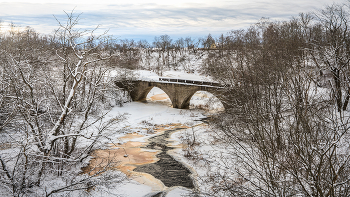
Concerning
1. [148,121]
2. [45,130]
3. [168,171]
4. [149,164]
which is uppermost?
[45,130]

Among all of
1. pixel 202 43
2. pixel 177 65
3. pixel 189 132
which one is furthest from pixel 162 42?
pixel 189 132

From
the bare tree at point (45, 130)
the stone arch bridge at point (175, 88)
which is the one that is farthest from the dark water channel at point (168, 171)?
the stone arch bridge at point (175, 88)

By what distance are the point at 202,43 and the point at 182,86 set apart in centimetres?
5369

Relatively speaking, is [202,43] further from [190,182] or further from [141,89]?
[190,182]

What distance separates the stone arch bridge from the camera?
36406mm

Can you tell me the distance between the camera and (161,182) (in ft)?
53.5

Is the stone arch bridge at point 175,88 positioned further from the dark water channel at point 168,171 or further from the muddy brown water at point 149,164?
the dark water channel at point 168,171

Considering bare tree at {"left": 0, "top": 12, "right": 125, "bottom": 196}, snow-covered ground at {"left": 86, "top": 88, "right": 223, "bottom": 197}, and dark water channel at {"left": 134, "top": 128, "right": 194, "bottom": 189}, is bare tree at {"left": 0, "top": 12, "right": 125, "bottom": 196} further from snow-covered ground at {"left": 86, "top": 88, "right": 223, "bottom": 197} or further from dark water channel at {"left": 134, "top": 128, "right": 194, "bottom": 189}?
dark water channel at {"left": 134, "top": 128, "right": 194, "bottom": 189}

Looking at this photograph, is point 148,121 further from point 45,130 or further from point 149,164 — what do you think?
point 45,130

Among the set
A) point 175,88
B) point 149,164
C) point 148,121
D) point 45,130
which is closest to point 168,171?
point 149,164

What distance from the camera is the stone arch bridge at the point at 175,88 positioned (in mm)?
36406

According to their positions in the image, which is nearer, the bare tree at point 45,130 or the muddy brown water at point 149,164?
the bare tree at point 45,130

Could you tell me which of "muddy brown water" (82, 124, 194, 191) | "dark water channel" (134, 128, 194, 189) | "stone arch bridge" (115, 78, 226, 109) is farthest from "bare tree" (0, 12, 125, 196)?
"stone arch bridge" (115, 78, 226, 109)

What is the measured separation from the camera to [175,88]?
39.2 metres
